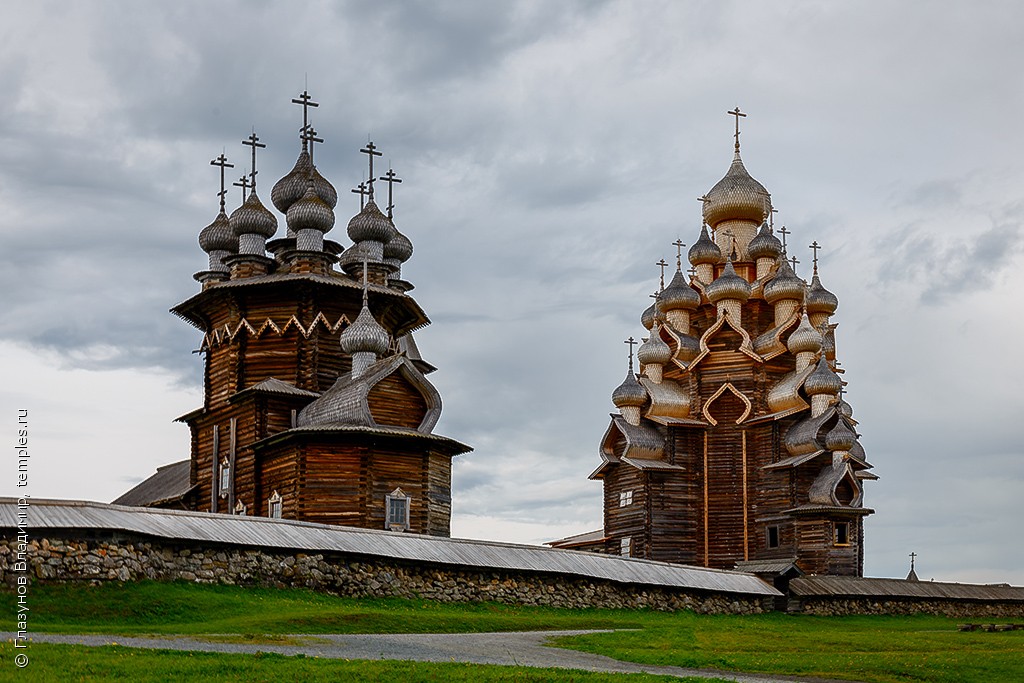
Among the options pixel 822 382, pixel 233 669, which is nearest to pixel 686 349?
pixel 822 382

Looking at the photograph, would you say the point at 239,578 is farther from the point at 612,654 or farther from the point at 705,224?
the point at 705,224

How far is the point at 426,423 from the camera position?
33250 mm

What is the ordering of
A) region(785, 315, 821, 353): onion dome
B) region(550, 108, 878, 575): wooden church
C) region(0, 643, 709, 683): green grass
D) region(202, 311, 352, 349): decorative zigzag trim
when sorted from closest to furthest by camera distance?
1. region(0, 643, 709, 683): green grass
2. region(202, 311, 352, 349): decorative zigzag trim
3. region(550, 108, 878, 575): wooden church
4. region(785, 315, 821, 353): onion dome

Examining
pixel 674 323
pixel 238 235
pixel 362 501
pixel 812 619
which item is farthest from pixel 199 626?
pixel 674 323

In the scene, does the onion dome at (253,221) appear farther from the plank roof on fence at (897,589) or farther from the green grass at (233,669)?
the green grass at (233,669)

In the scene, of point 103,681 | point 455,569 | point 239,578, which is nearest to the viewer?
point 103,681

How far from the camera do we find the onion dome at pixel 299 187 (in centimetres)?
3944

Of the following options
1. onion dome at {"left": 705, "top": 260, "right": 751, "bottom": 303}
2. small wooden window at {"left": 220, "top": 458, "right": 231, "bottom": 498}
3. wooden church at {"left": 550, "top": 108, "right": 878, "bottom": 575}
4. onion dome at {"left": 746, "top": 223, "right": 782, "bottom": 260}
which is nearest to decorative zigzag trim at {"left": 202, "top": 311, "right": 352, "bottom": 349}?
small wooden window at {"left": 220, "top": 458, "right": 231, "bottom": 498}

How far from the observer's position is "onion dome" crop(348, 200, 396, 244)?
128ft

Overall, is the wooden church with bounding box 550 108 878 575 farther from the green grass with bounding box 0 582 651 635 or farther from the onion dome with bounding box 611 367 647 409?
the green grass with bounding box 0 582 651 635

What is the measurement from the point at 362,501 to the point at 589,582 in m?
7.27

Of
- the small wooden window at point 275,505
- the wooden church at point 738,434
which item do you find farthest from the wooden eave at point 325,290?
the wooden church at point 738,434

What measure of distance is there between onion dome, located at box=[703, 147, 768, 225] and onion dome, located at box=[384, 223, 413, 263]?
13.2 meters

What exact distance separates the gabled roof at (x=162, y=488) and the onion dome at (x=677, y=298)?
17091 mm
